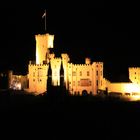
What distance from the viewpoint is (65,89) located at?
86.2 m

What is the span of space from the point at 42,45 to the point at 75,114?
32489mm

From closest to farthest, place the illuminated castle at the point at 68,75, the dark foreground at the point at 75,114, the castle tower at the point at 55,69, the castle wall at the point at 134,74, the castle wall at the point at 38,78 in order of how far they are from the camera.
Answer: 1. the dark foreground at the point at 75,114
2. the castle tower at the point at 55,69
3. the illuminated castle at the point at 68,75
4. the castle wall at the point at 134,74
5. the castle wall at the point at 38,78

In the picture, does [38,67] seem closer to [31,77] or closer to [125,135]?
[31,77]

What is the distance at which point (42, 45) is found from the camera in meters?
97.6

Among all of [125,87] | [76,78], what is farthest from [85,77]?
[125,87]

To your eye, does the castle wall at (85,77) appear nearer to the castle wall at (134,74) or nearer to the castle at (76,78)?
the castle at (76,78)

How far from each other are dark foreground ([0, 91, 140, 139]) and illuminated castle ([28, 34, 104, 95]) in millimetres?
6848

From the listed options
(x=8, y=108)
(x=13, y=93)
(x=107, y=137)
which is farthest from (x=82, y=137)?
(x=13, y=93)

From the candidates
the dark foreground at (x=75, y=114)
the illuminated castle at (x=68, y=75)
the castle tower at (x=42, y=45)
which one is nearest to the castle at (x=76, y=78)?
the illuminated castle at (x=68, y=75)

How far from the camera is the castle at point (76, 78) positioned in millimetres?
89812

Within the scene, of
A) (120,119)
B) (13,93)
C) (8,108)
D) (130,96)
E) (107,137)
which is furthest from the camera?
(13,93)

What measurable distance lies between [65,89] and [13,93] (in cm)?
1139

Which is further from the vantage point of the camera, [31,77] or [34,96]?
[31,77]

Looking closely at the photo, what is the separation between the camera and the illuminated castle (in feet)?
297
